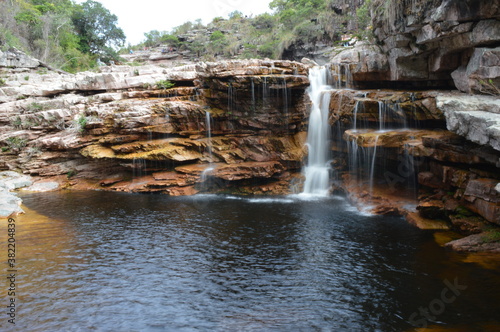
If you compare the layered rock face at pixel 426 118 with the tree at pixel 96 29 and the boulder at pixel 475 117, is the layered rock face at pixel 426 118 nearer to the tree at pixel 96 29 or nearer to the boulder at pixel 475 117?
the boulder at pixel 475 117

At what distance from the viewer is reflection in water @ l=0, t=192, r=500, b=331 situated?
7875 mm

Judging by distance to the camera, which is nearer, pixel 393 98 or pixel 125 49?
pixel 393 98

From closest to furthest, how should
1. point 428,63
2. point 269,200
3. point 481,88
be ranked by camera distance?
point 481,88, point 428,63, point 269,200

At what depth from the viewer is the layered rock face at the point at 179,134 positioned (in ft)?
67.8

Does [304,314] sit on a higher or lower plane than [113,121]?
lower

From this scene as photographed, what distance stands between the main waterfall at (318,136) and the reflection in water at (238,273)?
181 inches

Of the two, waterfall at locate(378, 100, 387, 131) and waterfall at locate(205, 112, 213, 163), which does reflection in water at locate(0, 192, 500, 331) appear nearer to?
waterfall at locate(378, 100, 387, 131)

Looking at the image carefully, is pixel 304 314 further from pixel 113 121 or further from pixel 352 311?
pixel 113 121

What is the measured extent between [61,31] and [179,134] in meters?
29.1

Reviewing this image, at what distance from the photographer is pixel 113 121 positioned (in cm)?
2164

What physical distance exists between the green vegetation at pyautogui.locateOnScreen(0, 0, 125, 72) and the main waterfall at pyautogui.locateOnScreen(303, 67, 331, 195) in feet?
94.7

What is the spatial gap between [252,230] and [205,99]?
11.6m

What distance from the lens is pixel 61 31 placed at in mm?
39750

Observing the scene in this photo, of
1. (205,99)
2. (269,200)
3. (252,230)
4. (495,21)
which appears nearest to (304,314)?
(252,230)
